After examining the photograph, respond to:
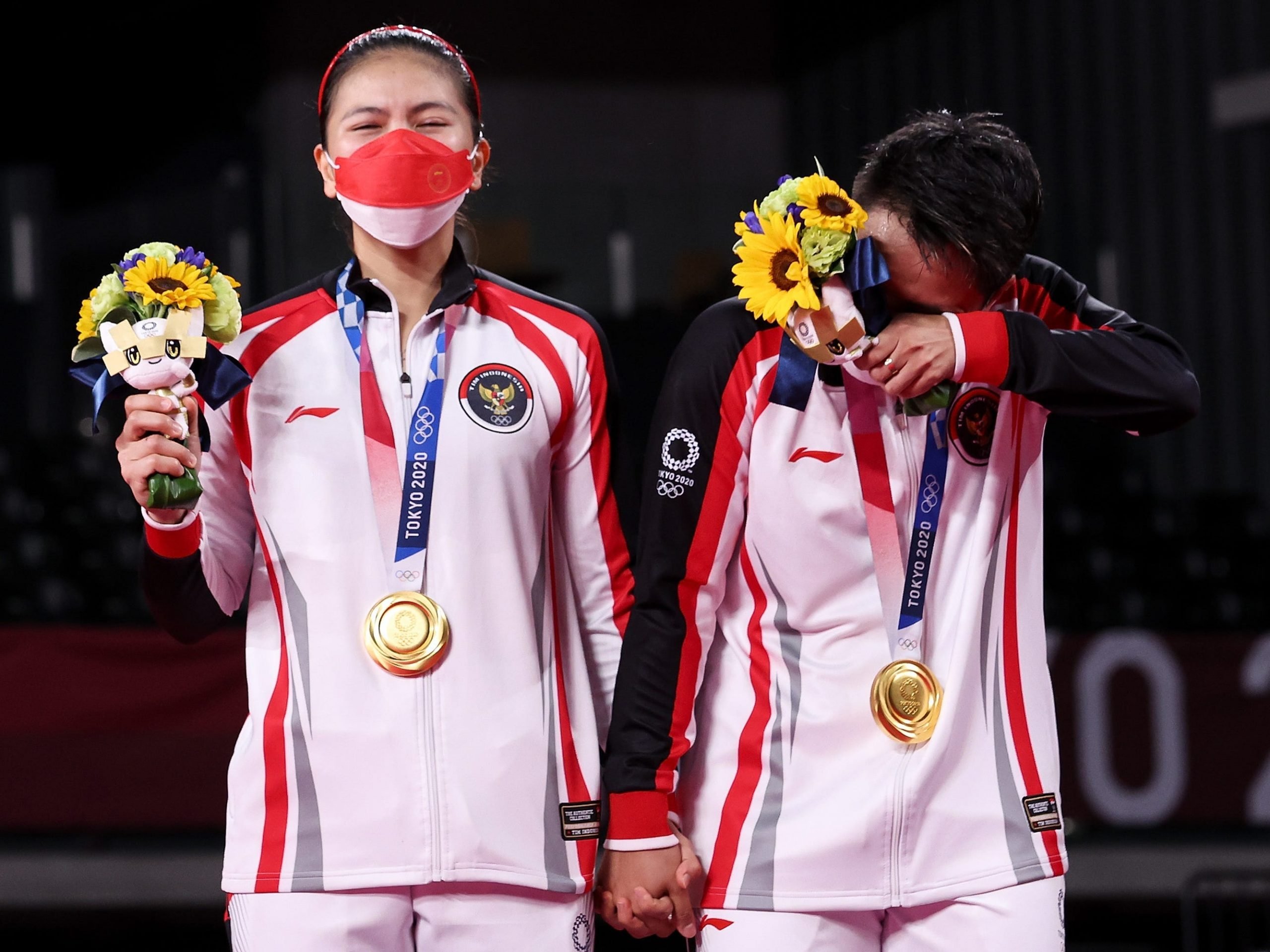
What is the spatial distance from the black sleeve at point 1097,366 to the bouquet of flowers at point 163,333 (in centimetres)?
101

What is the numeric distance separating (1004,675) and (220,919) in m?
4.74

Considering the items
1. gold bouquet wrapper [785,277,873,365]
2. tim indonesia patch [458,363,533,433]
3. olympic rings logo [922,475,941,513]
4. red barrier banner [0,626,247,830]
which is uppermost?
gold bouquet wrapper [785,277,873,365]

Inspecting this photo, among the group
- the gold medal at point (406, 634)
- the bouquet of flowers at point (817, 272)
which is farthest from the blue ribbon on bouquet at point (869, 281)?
the gold medal at point (406, 634)

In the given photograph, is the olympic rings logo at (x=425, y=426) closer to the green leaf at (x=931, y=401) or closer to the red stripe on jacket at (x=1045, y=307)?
the green leaf at (x=931, y=401)

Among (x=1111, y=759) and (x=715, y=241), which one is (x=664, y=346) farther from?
(x=1111, y=759)

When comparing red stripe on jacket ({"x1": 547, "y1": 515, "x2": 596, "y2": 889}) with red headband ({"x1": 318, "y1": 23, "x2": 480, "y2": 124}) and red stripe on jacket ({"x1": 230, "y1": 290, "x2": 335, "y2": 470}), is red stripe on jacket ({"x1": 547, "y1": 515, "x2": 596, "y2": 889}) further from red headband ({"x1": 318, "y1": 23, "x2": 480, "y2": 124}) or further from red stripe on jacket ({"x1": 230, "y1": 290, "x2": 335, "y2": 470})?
red headband ({"x1": 318, "y1": 23, "x2": 480, "y2": 124})

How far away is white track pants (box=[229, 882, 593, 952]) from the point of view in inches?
75.2

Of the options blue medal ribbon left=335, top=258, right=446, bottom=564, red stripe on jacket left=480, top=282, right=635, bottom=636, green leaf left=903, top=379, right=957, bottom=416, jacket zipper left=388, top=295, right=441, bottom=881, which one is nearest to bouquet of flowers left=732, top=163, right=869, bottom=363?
green leaf left=903, top=379, right=957, bottom=416

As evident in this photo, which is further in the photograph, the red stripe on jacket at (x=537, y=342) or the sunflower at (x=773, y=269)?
the red stripe on jacket at (x=537, y=342)

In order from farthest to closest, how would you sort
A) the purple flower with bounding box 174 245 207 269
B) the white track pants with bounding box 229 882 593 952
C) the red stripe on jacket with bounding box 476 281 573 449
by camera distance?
the red stripe on jacket with bounding box 476 281 573 449 < the purple flower with bounding box 174 245 207 269 < the white track pants with bounding box 229 882 593 952

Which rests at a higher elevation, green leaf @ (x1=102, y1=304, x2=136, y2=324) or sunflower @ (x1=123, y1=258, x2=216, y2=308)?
sunflower @ (x1=123, y1=258, x2=216, y2=308)

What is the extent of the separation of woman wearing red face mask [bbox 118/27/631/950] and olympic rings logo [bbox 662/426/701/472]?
13 cm

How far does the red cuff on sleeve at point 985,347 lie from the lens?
75.9 inches

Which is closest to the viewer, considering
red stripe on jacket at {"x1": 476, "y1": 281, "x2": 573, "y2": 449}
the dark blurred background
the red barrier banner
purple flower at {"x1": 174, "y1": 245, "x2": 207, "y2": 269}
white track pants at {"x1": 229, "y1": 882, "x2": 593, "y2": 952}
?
white track pants at {"x1": 229, "y1": 882, "x2": 593, "y2": 952}
